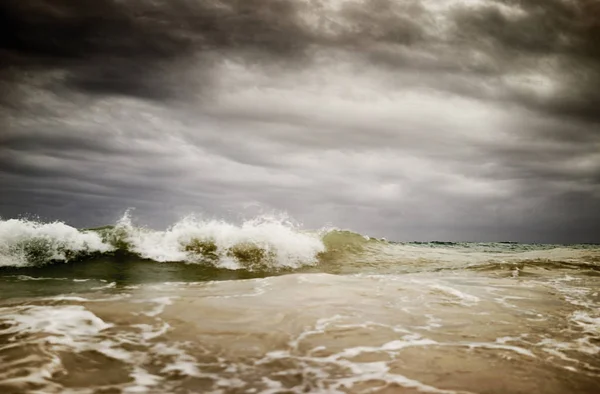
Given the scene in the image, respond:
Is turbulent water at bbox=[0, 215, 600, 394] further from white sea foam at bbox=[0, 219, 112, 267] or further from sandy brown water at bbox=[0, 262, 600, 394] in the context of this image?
white sea foam at bbox=[0, 219, 112, 267]

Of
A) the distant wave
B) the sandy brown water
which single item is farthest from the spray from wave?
the sandy brown water

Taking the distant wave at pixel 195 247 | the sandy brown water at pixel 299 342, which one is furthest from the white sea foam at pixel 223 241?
the sandy brown water at pixel 299 342

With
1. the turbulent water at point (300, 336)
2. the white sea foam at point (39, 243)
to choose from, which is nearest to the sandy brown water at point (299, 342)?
the turbulent water at point (300, 336)

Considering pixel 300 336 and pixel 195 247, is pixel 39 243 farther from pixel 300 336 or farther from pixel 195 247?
pixel 300 336

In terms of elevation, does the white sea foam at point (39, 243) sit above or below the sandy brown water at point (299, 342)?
above

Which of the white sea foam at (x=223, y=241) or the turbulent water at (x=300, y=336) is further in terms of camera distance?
the white sea foam at (x=223, y=241)

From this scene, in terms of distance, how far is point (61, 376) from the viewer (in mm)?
3148

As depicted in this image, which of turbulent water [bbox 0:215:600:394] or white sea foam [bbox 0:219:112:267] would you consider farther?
white sea foam [bbox 0:219:112:267]

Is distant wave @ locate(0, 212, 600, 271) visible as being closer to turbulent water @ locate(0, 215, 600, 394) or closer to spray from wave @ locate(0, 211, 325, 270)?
spray from wave @ locate(0, 211, 325, 270)

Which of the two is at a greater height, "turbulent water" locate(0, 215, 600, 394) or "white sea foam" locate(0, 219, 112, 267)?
"white sea foam" locate(0, 219, 112, 267)

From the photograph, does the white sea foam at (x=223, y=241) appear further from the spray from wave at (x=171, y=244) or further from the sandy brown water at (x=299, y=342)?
the sandy brown water at (x=299, y=342)

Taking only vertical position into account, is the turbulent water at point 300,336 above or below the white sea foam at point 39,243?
below

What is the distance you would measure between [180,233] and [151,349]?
12.5 m

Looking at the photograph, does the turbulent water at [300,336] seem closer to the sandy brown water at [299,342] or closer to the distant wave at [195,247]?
the sandy brown water at [299,342]
